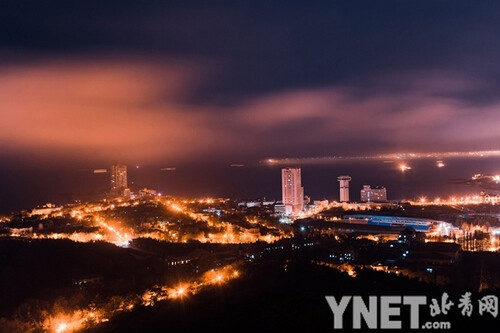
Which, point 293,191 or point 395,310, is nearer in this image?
point 395,310

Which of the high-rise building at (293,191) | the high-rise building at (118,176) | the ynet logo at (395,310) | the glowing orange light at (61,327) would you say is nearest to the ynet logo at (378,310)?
the ynet logo at (395,310)

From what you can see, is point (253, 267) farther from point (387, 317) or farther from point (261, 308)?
point (387, 317)

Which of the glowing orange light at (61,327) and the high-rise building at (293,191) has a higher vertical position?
the high-rise building at (293,191)

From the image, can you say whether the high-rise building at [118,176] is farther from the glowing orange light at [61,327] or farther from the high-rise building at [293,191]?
the glowing orange light at [61,327]

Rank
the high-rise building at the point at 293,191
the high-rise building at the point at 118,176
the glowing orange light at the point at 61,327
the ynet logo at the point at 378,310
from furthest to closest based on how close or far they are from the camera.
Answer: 1. the high-rise building at the point at 118,176
2. the high-rise building at the point at 293,191
3. the glowing orange light at the point at 61,327
4. the ynet logo at the point at 378,310

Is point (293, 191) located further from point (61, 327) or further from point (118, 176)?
point (61, 327)

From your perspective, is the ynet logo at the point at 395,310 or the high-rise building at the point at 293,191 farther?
the high-rise building at the point at 293,191

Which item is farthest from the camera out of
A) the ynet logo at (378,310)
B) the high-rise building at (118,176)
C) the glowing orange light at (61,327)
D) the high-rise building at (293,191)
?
the high-rise building at (118,176)

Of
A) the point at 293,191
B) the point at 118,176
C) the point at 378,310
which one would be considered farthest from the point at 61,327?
the point at 118,176

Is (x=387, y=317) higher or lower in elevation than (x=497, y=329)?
higher

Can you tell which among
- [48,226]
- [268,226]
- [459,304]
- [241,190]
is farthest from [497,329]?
[241,190]

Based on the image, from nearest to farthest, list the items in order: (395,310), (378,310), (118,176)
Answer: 1. (378,310)
2. (395,310)
3. (118,176)
